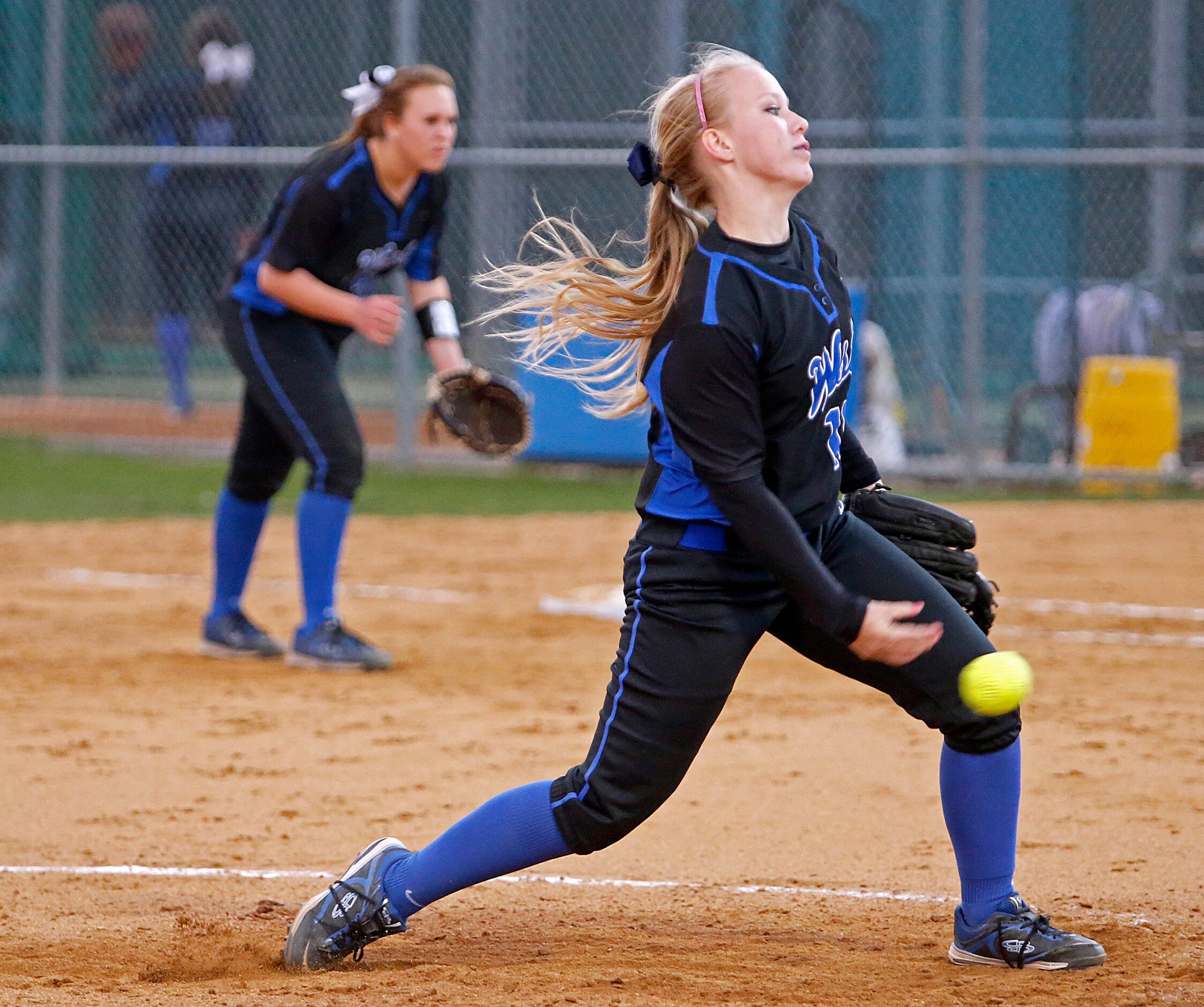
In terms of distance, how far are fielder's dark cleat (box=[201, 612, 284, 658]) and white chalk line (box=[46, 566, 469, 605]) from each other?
1.19 meters

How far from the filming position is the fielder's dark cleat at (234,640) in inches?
217

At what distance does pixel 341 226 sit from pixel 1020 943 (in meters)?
3.32

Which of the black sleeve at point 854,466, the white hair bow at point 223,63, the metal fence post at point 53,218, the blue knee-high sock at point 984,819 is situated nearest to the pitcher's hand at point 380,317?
the black sleeve at point 854,466

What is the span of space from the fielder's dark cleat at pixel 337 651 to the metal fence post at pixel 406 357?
511cm

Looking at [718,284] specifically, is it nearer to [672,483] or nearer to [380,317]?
[672,483]

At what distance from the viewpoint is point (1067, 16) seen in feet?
39.3

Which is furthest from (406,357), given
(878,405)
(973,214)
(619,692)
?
(619,692)

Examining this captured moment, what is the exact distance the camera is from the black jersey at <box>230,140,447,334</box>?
5.11 meters

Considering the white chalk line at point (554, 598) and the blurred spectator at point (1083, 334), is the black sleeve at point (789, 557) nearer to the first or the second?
the white chalk line at point (554, 598)

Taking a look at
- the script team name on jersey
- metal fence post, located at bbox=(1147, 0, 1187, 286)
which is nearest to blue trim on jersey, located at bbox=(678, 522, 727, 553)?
the script team name on jersey

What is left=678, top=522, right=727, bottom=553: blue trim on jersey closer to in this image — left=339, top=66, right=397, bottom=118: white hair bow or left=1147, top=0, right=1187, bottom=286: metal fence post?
left=339, top=66, right=397, bottom=118: white hair bow

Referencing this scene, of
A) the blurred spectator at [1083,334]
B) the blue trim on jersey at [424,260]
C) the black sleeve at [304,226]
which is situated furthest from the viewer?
the blurred spectator at [1083,334]

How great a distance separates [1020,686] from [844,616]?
0.35 m

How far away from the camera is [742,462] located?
256 cm
